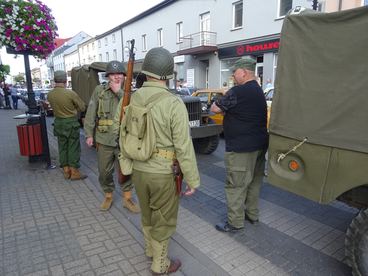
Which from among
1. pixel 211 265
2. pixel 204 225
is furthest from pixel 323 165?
pixel 204 225

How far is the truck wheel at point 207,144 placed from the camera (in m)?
6.96

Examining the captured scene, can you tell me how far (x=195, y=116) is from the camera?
6.57 meters

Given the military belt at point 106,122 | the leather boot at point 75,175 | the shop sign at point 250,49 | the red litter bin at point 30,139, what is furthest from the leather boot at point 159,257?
the shop sign at point 250,49

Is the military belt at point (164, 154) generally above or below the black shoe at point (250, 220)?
above

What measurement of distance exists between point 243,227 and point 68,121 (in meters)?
3.61

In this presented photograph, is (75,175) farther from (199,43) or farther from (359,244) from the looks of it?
(199,43)

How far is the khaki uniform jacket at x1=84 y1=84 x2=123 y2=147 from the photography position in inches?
157

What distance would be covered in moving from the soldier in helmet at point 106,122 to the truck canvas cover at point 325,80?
2.27 metres

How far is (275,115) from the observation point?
2.56 meters

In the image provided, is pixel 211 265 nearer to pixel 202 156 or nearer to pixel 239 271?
pixel 239 271

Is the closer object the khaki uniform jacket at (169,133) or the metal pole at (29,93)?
the khaki uniform jacket at (169,133)

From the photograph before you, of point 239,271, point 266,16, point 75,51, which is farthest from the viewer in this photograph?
point 75,51

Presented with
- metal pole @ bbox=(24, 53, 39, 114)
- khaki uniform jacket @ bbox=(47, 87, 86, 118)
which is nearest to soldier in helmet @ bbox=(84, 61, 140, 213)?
khaki uniform jacket @ bbox=(47, 87, 86, 118)

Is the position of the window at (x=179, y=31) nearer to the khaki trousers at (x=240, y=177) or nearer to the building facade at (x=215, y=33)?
the building facade at (x=215, y=33)
